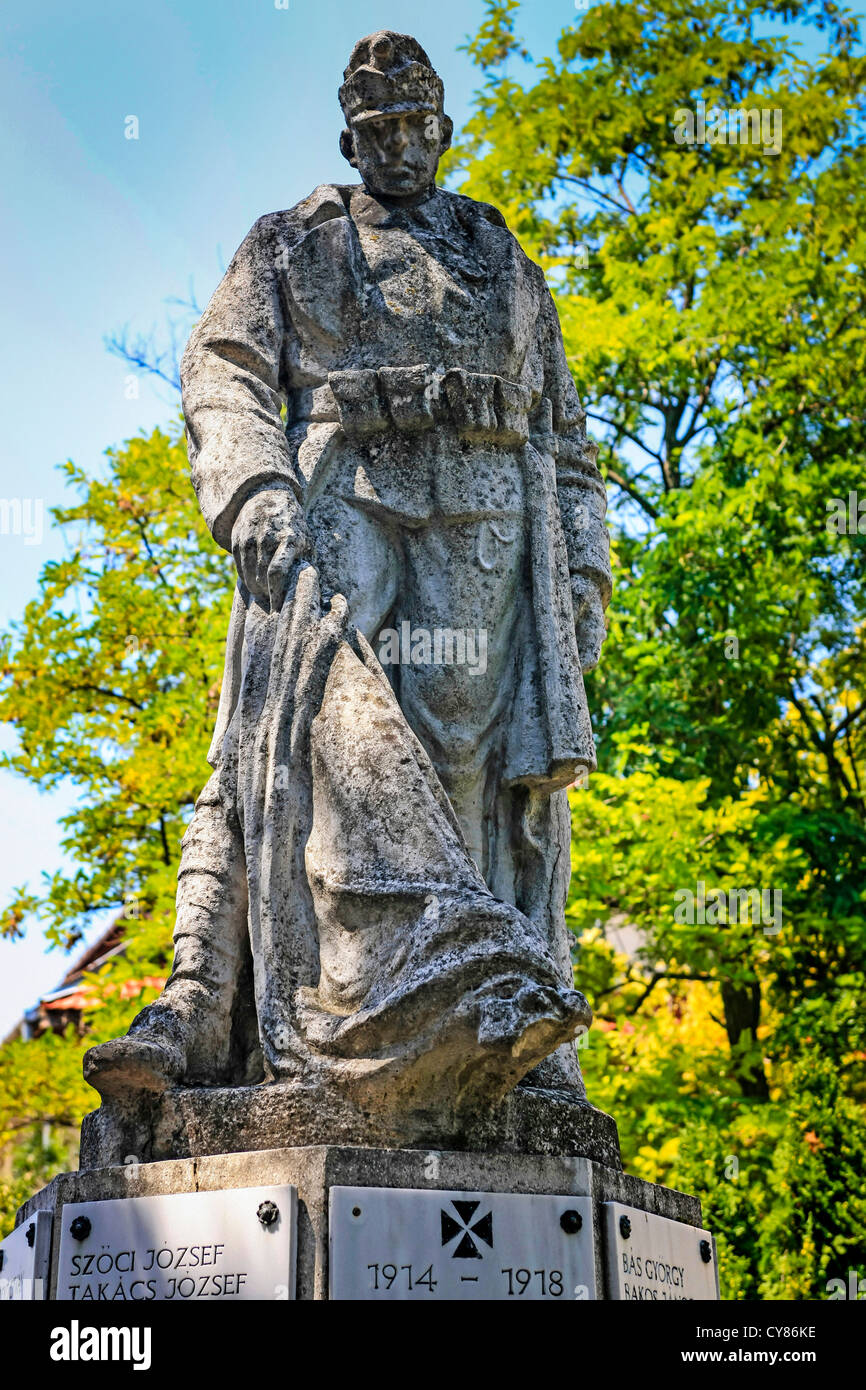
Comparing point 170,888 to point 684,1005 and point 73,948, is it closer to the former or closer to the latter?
point 73,948

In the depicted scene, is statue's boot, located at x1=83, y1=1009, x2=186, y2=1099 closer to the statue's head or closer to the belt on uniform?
the belt on uniform

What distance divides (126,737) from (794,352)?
23.6ft

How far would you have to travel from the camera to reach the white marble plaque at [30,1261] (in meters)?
4.81

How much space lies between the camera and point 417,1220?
4.33m

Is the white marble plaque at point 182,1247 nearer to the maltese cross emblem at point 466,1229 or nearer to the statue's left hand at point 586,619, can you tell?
the maltese cross emblem at point 466,1229

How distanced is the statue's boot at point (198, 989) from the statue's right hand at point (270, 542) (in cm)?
66

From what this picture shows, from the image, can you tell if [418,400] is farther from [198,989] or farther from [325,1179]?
[325,1179]

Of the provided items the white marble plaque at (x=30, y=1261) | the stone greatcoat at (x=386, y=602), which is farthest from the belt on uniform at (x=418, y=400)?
the white marble plaque at (x=30, y=1261)

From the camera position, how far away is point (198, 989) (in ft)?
16.9

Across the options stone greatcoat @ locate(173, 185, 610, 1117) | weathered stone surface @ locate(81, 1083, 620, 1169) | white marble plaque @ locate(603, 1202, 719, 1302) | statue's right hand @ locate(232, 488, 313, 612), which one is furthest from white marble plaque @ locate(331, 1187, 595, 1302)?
statue's right hand @ locate(232, 488, 313, 612)

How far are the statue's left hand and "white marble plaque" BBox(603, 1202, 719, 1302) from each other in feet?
6.40

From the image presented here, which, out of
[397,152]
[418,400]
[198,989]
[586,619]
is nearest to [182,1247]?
[198,989]

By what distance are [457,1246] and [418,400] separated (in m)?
2.79
